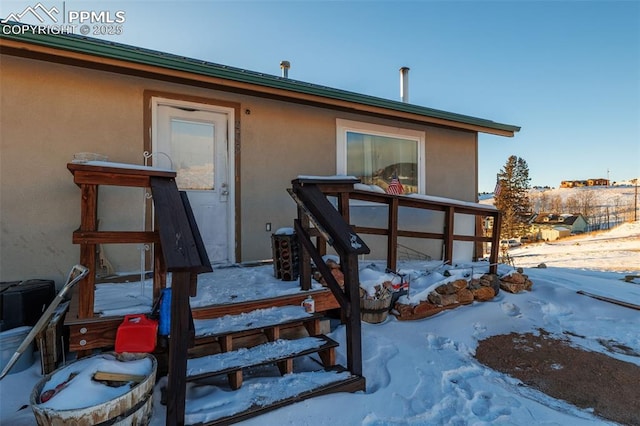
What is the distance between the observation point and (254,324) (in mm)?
2557

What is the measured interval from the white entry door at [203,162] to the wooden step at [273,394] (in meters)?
2.50

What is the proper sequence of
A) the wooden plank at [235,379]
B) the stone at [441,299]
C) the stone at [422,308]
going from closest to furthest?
1. the wooden plank at [235,379]
2. the stone at [422,308]
3. the stone at [441,299]

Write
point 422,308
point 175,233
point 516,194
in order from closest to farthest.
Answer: point 175,233
point 422,308
point 516,194

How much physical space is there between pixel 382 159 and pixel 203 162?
303 centimetres

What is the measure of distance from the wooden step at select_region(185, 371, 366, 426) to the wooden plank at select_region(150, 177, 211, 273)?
0.88 metres

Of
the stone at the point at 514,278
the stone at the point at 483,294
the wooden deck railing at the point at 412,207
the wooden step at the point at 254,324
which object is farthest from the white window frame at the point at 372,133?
the wooden step at the point at 254,324

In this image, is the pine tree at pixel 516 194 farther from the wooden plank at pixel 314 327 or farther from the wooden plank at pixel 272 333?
the wooden plank at pixel 272 333

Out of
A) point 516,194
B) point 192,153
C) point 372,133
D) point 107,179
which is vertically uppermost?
point 372,133

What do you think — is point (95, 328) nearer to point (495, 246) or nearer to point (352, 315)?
point (352, 315)

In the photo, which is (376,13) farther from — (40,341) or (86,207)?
(40,341)

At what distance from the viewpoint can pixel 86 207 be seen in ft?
7.04

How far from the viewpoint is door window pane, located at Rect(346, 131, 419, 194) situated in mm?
5566

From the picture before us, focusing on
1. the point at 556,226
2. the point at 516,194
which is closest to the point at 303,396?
the point at 516,194

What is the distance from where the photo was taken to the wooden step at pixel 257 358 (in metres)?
2.14
